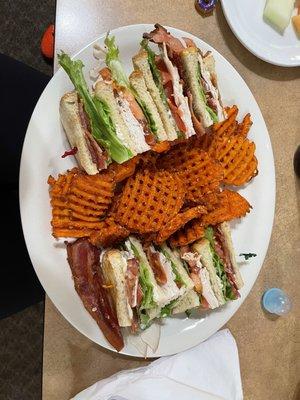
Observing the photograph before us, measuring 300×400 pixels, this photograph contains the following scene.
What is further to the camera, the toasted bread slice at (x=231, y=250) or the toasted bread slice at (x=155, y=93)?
the toasted bread slice at (x=231, y=250)

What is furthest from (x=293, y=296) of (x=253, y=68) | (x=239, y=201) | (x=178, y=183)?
(x=253, y=68)

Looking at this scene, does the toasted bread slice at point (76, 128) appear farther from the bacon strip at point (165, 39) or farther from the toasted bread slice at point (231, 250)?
the toasted bread slice at point (231, 250)

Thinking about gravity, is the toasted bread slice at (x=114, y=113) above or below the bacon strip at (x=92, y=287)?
above

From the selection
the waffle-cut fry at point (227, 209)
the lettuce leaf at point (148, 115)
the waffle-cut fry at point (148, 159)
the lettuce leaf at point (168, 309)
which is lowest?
the lettuce leaf at point (168, 309)

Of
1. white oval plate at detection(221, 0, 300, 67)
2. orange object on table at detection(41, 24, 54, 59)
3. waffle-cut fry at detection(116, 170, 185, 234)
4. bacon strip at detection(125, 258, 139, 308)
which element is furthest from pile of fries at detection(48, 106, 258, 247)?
orange object on table at detection(41, 24, 54, 59)

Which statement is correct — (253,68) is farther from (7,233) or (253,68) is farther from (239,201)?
(7,233)

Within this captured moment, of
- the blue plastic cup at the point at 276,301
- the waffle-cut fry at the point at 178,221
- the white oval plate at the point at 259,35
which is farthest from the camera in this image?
the blue plastic cup at the point at 276,301

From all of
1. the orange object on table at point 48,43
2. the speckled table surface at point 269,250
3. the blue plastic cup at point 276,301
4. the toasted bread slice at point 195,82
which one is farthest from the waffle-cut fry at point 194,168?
the orange object on table at point 48,43

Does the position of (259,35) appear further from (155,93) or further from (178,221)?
(178,221)
